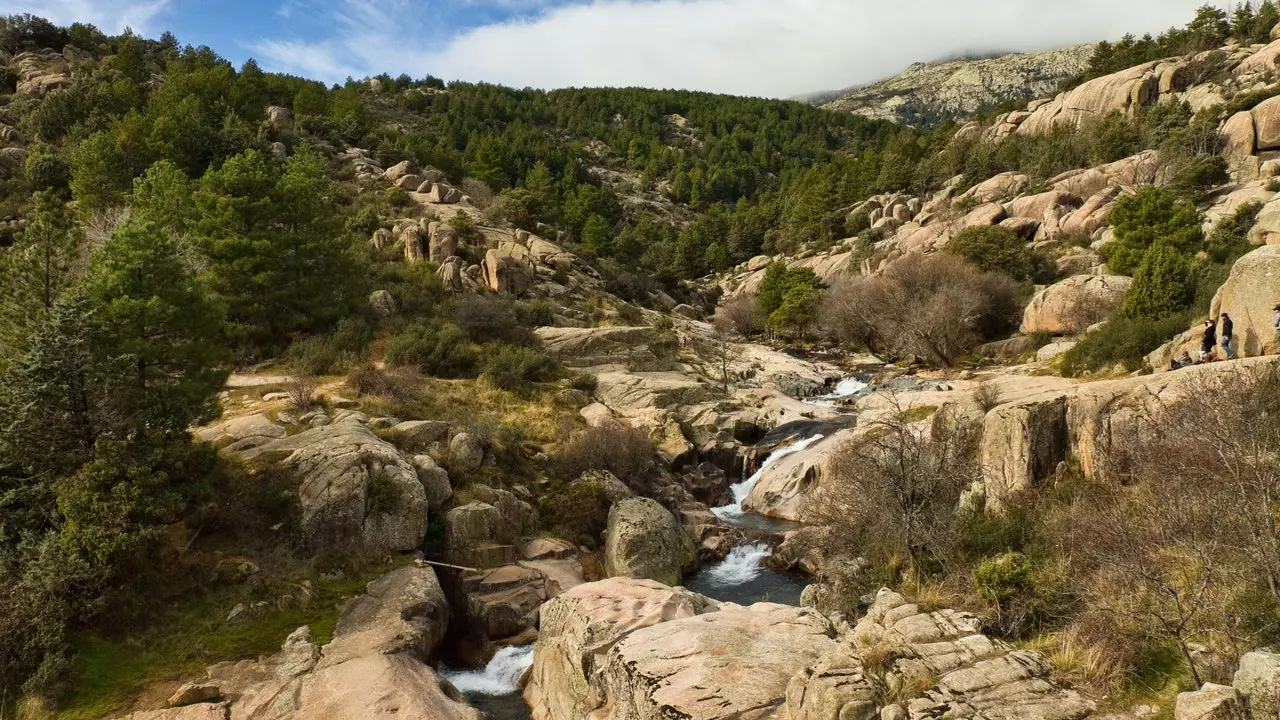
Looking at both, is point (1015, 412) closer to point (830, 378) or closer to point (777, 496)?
point (777, 496)

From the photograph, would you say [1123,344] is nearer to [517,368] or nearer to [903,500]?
[903,500]

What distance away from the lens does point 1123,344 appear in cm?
2567

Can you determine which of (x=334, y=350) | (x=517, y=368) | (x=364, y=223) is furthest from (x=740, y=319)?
(x=334, y=350)

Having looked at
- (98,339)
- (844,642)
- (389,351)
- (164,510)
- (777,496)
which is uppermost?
(98,339)

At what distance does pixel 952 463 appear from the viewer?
1823 cm

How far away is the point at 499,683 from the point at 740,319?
180 ft

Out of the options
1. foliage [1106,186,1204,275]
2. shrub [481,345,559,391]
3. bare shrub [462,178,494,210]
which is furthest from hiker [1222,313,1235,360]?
bare shrub [462,178,494,210]

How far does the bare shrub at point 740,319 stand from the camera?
214ft

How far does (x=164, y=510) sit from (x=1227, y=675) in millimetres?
18142

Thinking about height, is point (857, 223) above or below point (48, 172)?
below

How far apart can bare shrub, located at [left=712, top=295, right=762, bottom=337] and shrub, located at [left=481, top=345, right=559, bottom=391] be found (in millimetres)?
33477

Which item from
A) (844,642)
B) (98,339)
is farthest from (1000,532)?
(98,339)

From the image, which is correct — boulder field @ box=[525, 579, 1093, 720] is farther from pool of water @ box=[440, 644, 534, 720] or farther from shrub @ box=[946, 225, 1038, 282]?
shrub @ box=[946, 225, 1038, 282]

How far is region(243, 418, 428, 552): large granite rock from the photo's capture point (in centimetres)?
1650
